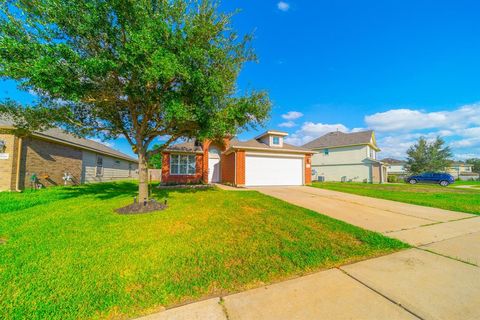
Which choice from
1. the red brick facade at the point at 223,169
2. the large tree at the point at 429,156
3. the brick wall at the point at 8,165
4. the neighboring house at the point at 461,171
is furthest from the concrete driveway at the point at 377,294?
the neighboring house at the point at 461,171

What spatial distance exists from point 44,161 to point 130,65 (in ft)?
35.7

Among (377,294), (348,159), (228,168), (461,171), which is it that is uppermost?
(348,159)

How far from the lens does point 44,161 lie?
11.8m

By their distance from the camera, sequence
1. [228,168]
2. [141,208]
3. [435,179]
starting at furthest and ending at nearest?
1. [435,179]
2. [228,168]
3. [141,208]

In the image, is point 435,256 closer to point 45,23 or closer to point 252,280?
point 252,280

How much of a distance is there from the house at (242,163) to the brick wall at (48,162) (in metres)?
6.07

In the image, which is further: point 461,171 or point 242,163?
point 461,171

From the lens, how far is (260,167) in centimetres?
1462

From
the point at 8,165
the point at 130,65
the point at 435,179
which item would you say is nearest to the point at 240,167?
the point at 130,65

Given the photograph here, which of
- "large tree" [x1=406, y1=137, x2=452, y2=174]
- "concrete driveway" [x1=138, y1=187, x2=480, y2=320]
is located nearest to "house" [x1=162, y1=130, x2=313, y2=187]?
"concrete driveway" [x1=138, y1=187, x2=480, y2=320]

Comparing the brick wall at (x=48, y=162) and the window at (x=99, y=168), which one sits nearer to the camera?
the brick wall at (x=48, y=162)

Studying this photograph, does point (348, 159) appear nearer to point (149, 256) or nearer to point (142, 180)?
point (142, 180)

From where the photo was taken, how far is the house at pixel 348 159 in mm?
22984

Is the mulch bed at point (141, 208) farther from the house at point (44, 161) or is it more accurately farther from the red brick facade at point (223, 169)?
the red brick facade at point (223, 169)
